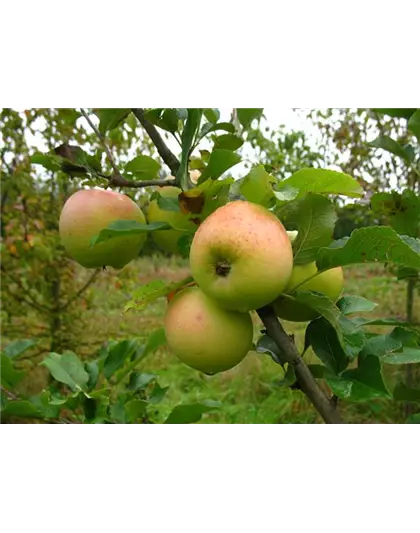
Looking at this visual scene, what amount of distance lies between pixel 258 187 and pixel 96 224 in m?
0.23

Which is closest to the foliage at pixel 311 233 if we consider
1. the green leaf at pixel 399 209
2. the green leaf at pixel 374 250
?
the green leaf at pixel 374 250

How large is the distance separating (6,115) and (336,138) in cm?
179

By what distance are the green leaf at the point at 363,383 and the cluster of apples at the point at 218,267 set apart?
77mm

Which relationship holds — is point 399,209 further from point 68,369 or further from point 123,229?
point 68,369

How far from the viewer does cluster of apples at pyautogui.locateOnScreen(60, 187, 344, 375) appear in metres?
0.51

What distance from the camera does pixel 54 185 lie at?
2.65m

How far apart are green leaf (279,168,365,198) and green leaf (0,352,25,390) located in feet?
2.03

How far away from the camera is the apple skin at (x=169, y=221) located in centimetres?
66

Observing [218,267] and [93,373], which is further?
[93,373]

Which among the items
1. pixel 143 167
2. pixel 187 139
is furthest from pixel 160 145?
pixel 143 167

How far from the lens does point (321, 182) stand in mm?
556

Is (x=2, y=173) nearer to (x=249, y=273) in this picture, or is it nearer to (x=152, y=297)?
(x=152, y=297)

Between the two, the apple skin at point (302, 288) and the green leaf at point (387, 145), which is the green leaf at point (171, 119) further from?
the green leaf at point (387, 145)
